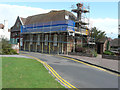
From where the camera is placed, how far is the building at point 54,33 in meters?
28.8

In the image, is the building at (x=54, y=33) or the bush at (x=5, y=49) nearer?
the bush at (x=5, y=49)

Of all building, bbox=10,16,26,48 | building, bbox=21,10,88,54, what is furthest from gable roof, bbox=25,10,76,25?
building, bbox=10,16,26,48

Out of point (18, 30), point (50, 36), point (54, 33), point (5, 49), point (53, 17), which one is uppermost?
point (53, 17)

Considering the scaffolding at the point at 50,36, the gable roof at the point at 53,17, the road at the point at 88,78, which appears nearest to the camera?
the road at the point at 88,78

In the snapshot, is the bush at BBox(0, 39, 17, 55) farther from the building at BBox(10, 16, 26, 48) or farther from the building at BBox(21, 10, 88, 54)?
the building at BBox(10, 16, 26, 48)

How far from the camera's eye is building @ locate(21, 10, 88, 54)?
2875 cm

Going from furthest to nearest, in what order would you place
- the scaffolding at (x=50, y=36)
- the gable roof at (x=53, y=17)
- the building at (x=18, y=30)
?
the building at (x=18, y=30) < the gable roof at (x=53, y=17) < the scaffolding at (x=50, y=36)

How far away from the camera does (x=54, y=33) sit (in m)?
30.9

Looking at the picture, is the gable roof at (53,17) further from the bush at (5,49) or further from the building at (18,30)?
the bush at (5,49)

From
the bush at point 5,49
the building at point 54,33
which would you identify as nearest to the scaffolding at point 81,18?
the building at point 54,33

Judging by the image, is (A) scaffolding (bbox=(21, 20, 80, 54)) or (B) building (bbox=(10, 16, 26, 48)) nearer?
(A) scaffolding (bbox=(21, 20, 80, 54))

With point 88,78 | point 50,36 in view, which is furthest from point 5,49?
point 88,78

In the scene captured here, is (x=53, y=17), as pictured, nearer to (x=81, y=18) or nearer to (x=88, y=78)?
(x=81, y=18)

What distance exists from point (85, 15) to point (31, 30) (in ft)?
49.2
